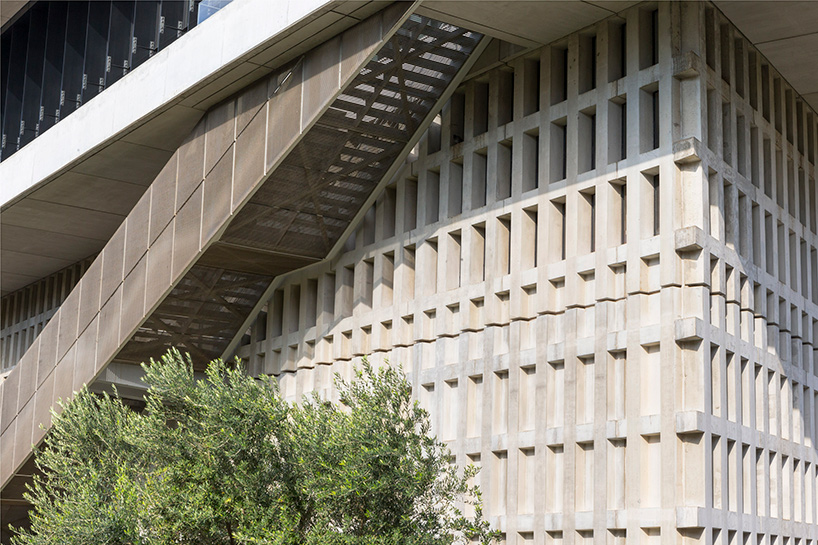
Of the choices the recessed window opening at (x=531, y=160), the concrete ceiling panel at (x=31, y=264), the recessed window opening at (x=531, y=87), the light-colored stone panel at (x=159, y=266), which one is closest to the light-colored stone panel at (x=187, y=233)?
the light-colored stone panel at (x=159, y=266)

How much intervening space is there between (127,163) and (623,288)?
435 inches

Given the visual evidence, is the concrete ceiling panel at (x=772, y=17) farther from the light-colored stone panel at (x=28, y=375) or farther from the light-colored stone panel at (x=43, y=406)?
the light-colored stone panel at (x=28, y=375)

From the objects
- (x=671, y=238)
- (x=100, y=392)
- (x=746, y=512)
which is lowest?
(x=746, y=512)

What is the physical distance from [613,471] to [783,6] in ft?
24.0

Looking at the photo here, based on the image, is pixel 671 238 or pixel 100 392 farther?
pixel 100 392

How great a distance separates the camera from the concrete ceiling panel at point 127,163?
22.2 m

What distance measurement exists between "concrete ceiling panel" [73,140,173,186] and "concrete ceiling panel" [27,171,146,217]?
0.33m

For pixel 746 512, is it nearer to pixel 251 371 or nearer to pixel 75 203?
pixel 251 371

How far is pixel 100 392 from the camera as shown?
22938mm

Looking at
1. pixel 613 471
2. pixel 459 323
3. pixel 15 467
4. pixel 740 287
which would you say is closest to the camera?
pixel 613 471

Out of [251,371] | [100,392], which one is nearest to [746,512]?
[251,371]

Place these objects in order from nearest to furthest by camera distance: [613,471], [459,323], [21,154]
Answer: [613,471] → [459,323] → [21,154]

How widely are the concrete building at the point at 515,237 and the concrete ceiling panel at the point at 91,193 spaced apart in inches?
30.1

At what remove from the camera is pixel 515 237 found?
1828 centimetres
